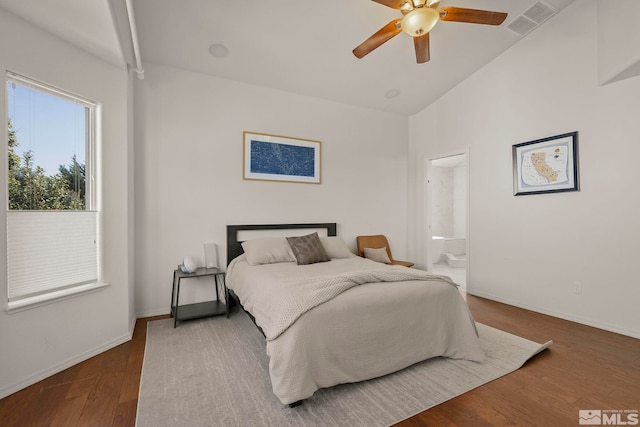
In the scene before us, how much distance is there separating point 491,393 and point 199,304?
3048mm

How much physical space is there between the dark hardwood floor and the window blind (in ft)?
2.26

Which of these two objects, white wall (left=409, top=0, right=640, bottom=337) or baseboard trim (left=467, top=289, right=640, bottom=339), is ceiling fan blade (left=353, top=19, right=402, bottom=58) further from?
baseboard trim (left=467, top=289, right=640, bottom=339)

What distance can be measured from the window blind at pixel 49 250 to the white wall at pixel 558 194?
4582 mm

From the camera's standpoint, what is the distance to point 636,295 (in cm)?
283

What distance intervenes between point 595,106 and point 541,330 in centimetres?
241

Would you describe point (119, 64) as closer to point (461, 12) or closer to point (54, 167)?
point (54, 167)

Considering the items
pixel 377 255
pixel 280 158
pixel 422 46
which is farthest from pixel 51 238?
pixel 377 255

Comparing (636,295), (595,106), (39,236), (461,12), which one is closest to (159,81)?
(39,236)

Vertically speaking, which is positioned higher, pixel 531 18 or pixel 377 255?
pixel 531 18

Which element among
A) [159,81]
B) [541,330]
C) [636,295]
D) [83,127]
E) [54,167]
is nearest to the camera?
[54,167]

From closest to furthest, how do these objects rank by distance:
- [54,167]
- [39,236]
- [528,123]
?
[39,236] → [54,167] → [528,123]

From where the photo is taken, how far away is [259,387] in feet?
6.63

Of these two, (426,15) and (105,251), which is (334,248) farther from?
(426,15)

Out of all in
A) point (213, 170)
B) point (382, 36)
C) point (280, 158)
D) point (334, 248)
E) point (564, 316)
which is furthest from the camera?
point (280, 158)
